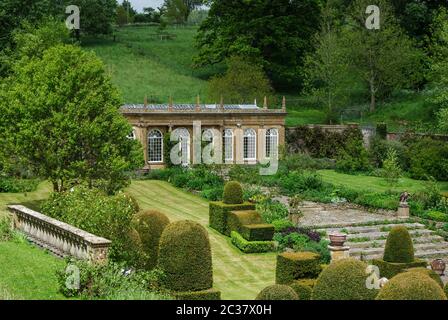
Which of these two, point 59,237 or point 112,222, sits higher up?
point 112,222

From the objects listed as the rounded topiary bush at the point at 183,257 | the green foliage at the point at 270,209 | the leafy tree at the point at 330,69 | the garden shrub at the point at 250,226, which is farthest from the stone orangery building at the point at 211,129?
the rounded topiary bush at the point at 183,257

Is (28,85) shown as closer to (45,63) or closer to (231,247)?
(45,63)

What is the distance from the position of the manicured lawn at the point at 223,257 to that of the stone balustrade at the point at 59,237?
6339 mm

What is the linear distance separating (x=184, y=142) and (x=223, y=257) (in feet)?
77.1

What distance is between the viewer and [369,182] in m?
51.2

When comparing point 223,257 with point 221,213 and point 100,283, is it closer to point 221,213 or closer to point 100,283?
point 221,213

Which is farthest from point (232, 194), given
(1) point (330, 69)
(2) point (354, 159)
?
(1) point (330, 69)

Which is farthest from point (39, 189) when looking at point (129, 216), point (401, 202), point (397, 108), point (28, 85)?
point (397, 108)

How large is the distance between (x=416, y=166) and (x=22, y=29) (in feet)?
109

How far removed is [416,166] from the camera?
5428cm

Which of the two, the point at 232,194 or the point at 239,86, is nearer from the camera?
the point at 232,194

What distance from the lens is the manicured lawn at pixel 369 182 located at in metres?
48.9

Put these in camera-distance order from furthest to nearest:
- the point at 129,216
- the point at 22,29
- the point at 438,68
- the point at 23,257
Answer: the point at 22,29, the point at 438,68, the point at 129,216, the point at 23,257

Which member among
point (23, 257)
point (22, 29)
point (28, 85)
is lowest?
point (23, 257)
